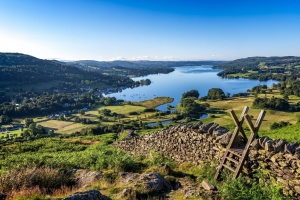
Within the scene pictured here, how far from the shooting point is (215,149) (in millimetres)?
11633

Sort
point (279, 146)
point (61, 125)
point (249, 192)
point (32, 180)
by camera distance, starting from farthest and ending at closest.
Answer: point (61, 125)
point (32, 180)
point (279, 146)
point (249, 192)

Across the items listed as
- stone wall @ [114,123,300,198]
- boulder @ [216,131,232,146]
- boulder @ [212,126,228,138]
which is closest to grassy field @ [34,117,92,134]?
stone wall @ [114,123,300,198]

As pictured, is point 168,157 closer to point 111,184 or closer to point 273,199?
point 111,184

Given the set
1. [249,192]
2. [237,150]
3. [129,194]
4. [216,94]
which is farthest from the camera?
[216,94]

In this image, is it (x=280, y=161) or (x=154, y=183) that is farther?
(x=154, y=183)

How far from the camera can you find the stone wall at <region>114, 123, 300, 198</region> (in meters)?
8.06

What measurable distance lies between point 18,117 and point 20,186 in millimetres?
123969

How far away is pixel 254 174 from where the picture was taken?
30.0ft

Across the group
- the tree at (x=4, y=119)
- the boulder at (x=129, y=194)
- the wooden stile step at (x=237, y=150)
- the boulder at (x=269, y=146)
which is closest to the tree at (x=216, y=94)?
the tree at (x=4, y=119)

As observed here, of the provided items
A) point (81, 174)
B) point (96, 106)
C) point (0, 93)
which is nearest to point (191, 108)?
point (96, 106)

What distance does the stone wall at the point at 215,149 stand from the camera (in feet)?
26.5

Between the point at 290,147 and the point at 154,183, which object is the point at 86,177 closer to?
the point at 154,183

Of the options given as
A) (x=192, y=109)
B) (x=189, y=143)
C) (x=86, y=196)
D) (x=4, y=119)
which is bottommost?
(x=4, y=119)

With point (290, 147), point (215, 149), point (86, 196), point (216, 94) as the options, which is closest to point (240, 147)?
point (215, 149)
